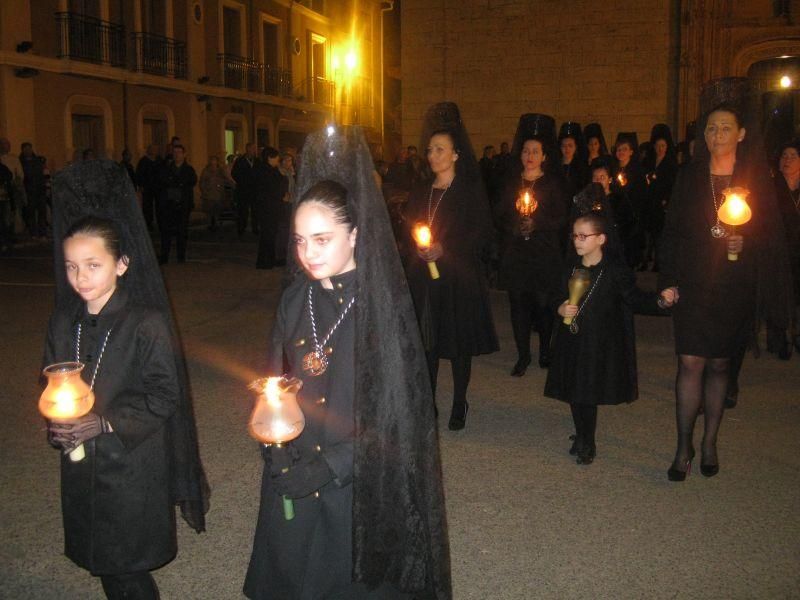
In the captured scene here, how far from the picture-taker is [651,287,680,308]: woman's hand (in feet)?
15.1

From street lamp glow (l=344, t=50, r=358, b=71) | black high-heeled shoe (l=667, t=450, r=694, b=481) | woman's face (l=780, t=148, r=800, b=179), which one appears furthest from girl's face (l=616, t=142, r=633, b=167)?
street lamp glow (l=344, t=50, r=358, b=71)

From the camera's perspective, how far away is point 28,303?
10.1m

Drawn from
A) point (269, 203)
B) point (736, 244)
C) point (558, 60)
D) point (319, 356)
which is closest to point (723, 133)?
point (736, 244)

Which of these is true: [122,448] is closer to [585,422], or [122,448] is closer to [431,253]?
[431,253]

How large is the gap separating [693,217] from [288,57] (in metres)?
34.0

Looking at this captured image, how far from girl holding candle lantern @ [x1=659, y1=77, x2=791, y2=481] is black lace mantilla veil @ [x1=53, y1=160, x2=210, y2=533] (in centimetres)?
281

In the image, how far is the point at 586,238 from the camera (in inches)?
192

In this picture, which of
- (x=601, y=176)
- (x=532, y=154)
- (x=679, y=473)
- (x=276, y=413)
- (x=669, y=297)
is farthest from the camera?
(x=601, y=176)

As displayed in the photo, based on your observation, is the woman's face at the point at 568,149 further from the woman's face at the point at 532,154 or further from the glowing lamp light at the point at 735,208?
the glowing lamp light at the point at 735,208

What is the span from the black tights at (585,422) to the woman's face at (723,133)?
1605 mm

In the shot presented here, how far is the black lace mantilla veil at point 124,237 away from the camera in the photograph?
281 cm

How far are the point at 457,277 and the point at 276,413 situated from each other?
3486 millimetres

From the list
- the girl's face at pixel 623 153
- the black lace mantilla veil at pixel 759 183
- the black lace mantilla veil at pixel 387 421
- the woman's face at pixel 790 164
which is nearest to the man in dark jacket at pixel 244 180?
the girl's face at pixel 623 153

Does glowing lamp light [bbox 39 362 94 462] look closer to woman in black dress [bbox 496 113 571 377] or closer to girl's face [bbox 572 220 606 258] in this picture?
girl's face [bbox 572 220 606 258]
